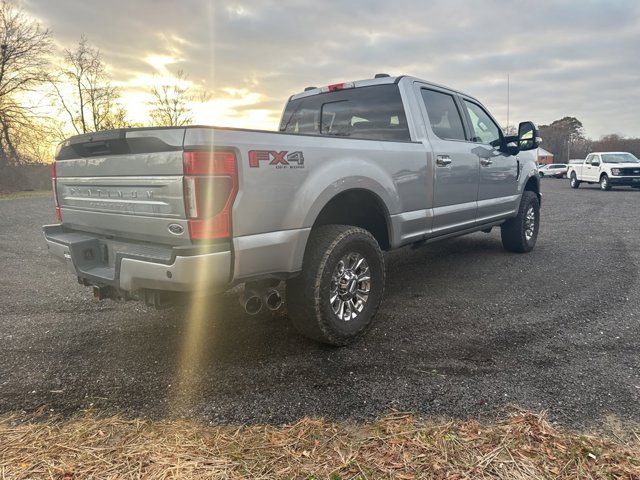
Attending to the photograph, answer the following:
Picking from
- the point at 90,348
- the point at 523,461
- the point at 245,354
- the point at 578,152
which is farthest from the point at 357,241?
the point at 578,152

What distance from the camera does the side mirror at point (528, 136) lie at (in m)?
5.34

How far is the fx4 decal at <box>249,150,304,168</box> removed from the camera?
8.24 feet

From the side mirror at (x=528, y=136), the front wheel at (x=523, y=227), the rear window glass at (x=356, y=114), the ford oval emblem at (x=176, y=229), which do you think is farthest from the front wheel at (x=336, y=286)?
the front wheel at (x=523, y=227)

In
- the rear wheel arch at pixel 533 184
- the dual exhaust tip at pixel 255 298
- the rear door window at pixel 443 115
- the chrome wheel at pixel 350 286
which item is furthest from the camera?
the rear wheel arch at pixel 533 184

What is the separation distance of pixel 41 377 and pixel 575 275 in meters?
5.36

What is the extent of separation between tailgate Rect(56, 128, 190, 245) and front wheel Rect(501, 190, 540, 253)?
507 centimetres

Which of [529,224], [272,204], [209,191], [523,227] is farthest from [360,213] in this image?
[529,224]

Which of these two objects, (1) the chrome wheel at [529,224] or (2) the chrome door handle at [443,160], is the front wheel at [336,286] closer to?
(2) the chrome door handle at [443,160]

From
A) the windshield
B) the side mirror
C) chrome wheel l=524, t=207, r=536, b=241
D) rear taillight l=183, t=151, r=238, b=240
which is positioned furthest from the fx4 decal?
the windshield

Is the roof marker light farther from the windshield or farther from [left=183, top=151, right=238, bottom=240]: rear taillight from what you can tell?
the windshield

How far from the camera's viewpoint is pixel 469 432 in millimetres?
2193

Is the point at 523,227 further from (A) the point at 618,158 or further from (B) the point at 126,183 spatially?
(A) the point at 618,158

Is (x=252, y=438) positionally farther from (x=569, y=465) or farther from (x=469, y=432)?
(x=569, y=465)

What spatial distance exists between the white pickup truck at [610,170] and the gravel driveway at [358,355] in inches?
697
